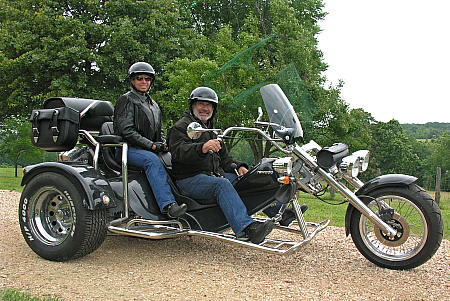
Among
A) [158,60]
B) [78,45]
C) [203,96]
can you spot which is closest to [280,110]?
[203,96]

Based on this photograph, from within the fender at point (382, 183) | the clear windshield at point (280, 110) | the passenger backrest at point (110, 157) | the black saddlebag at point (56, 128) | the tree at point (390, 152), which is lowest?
the tree at point (390, 152)

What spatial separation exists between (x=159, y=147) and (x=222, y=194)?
0.91 m

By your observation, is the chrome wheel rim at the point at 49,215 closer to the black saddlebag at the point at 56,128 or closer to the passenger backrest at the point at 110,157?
the black saddlebag at the point at 56,128

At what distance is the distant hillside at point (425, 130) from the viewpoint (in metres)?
45.9

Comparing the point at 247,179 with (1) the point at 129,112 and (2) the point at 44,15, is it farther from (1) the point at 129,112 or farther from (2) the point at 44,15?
(2) the point at 44,15

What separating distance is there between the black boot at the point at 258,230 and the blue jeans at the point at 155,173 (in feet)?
2.84

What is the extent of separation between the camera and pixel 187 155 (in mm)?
5180

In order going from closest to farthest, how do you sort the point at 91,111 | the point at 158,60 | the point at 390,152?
the point at 91,111 < the point at 158,60 < the point at 390,152

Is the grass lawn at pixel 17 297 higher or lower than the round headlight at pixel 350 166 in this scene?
lower

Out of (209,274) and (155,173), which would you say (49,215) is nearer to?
(155,173)

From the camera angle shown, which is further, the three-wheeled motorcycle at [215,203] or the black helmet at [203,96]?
the black helmet at [203,96]

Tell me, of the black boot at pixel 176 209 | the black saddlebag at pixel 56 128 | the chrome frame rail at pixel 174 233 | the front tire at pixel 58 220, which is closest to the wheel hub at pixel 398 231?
the chrome frame rail at pixel 174 233

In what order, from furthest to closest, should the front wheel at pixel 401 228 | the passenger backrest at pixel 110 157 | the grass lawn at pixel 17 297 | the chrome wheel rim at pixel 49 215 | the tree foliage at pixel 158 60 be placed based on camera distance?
the tree foliage at pixel 158 60, the passenger backrest at pixel 110 157, the chrome wheel rim at pixel 49 215, the front wheel at pixel 401 228, the grass lawn at pixel 17 297

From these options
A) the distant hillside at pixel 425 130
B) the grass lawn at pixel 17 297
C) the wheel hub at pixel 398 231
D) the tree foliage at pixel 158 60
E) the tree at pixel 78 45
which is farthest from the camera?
the distant hillside at pixel 425 130
